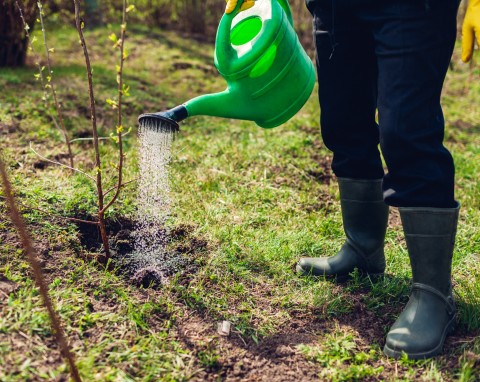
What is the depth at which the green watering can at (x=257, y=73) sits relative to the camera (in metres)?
1.87

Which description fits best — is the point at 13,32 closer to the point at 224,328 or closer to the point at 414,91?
the point at 224,328

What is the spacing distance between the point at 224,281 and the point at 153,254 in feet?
1.05

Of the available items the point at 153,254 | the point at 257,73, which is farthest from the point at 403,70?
the point at 153,254

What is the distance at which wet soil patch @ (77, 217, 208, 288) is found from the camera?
6.69 ft

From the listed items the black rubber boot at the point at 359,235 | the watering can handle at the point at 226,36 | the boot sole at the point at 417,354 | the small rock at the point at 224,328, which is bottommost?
the small rock at the point at 224,328

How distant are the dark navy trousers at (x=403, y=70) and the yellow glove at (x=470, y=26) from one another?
51 millimetres

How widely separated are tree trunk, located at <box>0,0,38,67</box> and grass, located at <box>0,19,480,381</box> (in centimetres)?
79

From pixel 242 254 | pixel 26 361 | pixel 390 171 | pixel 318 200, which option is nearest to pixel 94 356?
pixel 26 361

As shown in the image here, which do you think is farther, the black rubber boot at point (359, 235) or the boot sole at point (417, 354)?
the black rubber boot at point (359, 235)

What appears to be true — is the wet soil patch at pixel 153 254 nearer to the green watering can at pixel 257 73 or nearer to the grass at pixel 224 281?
the grass at pixel 224 281

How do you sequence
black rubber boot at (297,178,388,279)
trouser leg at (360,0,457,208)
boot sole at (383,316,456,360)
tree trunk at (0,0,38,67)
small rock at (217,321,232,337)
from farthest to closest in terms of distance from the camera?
tree trunk at (0,0,38,67) → black rubber boot at (297,178,388,279) → small rock at (217,321,232,337) → boot sole at (383,316,456,360) → trouser leg at (360,0,457,208)

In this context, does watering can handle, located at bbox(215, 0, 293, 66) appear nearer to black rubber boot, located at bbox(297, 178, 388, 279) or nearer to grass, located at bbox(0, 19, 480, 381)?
black rubber boot, located at bbox(297, 178, 388, 279)

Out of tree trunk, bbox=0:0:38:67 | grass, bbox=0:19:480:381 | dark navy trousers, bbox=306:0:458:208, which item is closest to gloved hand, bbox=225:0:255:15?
dark navy trousers, bbox=306:0:458:208

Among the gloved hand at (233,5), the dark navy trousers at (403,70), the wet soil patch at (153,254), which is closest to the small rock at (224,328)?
the wet soil patch at (153,254)
